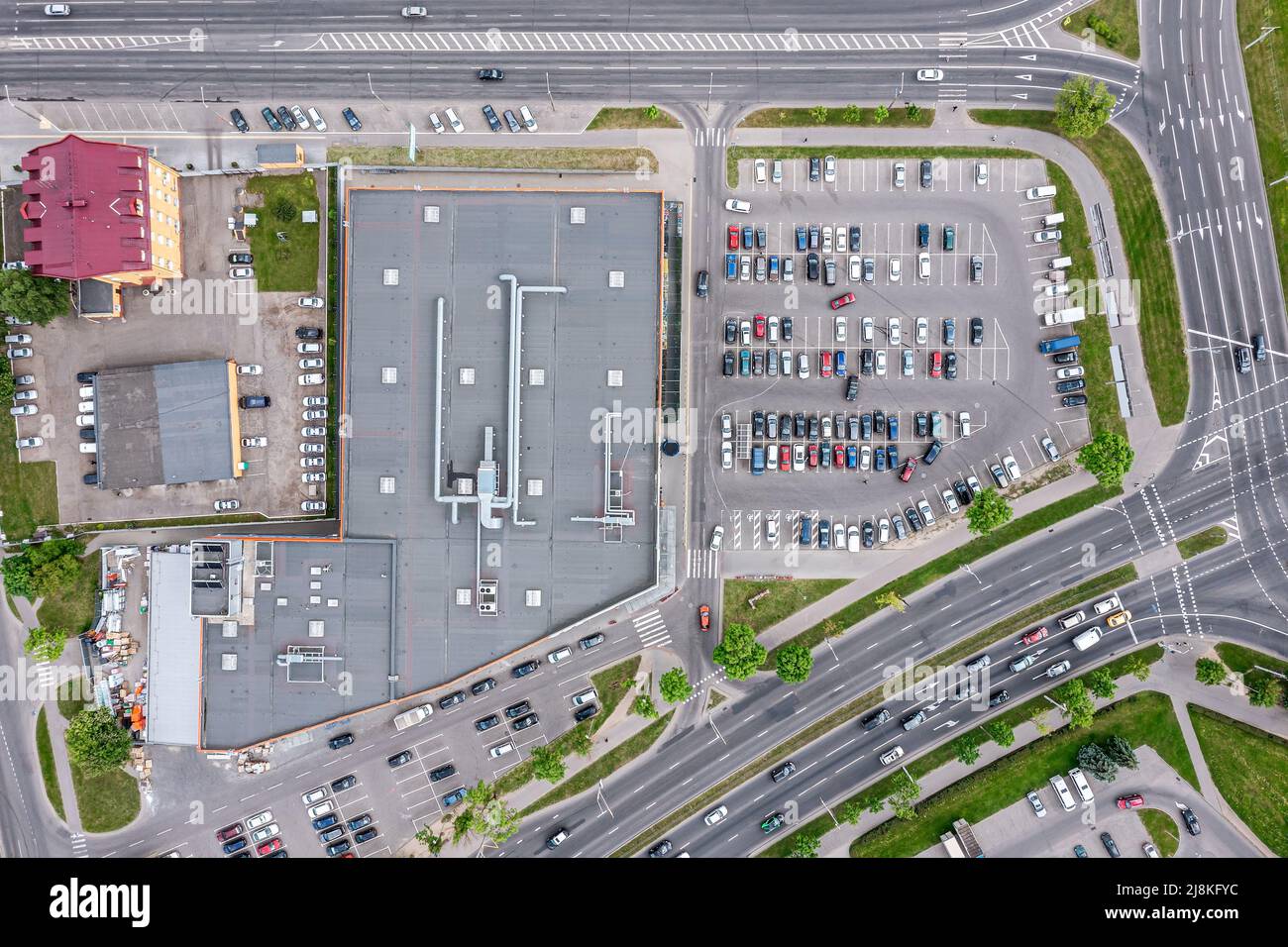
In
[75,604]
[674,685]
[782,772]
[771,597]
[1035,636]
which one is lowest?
[782,772]

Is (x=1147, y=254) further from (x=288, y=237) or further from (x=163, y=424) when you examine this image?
(x=163, y=424)

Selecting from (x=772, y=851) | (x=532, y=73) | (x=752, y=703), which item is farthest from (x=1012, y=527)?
(x=532, y=73)

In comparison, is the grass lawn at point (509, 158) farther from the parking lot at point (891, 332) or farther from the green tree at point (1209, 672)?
the green tree at point (1209, 672)

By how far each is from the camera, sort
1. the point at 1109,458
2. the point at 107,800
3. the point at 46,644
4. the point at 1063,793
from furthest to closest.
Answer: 1. the point at 107,800
2. the point at 1063,793
3. the point at 46,644
4. the point at 1109,458

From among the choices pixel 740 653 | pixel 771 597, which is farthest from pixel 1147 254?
pixel 740 653

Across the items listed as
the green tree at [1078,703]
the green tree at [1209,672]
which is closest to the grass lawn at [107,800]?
the green tree at [1078,703]
